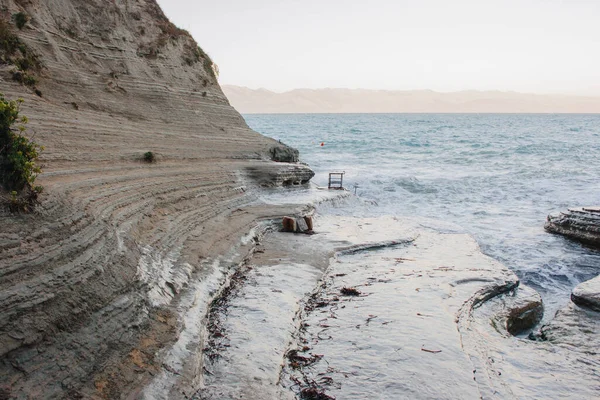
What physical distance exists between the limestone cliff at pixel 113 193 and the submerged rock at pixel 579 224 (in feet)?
40.2

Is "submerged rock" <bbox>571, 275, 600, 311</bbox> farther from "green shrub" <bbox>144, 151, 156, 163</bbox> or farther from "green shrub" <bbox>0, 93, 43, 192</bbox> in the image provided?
"green shrub" <bbox>144, 151, 156, 163</bbox>

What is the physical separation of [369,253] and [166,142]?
972cm

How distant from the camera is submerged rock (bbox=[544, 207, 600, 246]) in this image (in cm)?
1769

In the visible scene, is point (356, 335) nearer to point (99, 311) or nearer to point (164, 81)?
point (99, 311)

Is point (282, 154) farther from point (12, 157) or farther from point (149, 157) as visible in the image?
point (12, 157)

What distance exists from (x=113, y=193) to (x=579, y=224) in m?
17.5

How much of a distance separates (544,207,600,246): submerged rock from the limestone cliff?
12260 mm

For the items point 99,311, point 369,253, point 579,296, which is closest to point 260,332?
point 99,311

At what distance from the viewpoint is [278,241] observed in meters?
15.4

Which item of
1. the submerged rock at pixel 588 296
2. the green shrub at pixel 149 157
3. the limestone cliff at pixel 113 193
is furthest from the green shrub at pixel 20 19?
the submerged rock at pixel 588 296

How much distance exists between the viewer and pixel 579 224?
60.2 feet

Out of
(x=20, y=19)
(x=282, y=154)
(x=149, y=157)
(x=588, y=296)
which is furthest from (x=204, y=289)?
(x=282, y=154)

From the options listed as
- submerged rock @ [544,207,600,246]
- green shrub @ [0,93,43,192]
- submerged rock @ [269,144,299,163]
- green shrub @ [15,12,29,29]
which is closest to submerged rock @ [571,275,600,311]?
submerged rock @ [544,207,600,246]

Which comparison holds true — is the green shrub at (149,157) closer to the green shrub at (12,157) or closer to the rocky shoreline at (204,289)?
the rocky shoreline at (204,289)
